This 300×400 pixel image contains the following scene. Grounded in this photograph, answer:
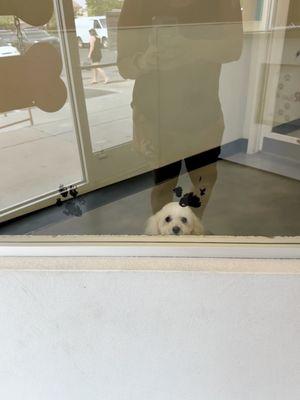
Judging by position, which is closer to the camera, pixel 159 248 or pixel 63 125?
pixel 159 248

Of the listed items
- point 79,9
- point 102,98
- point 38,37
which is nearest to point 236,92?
point 102,98

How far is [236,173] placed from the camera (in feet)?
6.85

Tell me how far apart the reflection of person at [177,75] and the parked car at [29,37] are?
344 millimetres

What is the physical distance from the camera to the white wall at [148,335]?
0.58m

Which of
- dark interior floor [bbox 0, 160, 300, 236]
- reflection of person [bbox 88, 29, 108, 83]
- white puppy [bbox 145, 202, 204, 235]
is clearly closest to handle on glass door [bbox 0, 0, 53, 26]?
reflection of person [bbox 88, 29, 108, 83]

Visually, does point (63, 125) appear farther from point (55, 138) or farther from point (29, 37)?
point (29, 37)

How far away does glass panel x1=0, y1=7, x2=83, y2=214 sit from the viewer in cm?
160

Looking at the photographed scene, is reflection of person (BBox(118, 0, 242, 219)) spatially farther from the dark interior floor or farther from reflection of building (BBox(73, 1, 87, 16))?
reflection of building (BBox(73, 1, 87, 16))

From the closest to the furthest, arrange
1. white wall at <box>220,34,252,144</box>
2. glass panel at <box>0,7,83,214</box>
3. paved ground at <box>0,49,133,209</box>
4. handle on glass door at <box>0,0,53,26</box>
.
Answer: handle on glass door at <box>0,0,53,26</box>, glass panel at <box>0,7,83,214</box>, paved ground at <box>0,49,133,209</box>, white wall at <box>220,34,252,144</box>

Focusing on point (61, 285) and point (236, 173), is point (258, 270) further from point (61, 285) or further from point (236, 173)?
point (236, 173)

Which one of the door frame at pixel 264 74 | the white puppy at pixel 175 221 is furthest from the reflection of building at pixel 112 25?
the door frame at pixel 264 74

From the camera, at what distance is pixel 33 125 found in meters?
1.79

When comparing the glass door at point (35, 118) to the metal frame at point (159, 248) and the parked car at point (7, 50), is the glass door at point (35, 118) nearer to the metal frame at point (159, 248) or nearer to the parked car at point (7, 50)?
the parked car at point (7, 50)

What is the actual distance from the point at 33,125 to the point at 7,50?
38cm
